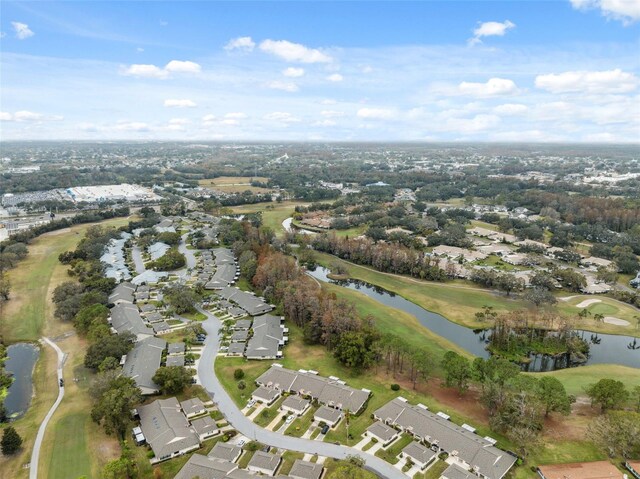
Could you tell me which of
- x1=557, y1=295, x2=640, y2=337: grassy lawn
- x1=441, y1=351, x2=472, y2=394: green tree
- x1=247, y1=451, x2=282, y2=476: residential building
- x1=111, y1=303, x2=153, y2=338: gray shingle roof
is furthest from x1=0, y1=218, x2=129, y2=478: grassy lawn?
x1=557, y1=295, x2=640, y2=337: grassy lawn

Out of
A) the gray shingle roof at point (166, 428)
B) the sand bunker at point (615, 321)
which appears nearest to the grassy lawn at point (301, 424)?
the gray shingle roof at point (166, 428)

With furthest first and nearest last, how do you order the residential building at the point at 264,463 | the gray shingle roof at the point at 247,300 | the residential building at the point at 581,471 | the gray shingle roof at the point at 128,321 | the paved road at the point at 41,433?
1. the gray shingle roof at the point at 247,300
2. the gray shingle roof at the point at 128,321
3. the paved road at the point at 41,433
4. the residential building at the point at 264,463
5. the residential building at the point at 581,471

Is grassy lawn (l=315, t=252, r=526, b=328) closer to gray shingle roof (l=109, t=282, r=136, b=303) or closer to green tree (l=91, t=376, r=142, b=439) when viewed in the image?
gray shingle roof (l=109, t=282, r=136, b=303)

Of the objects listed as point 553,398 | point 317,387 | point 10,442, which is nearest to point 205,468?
point 317,387

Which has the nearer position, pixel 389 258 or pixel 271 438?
pixel 271 438

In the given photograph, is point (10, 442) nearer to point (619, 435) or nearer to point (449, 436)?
point (449, 436)

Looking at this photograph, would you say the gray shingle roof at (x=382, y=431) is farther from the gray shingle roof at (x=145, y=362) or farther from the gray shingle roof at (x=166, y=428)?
the gray shingle roof at (x=145, y=362)

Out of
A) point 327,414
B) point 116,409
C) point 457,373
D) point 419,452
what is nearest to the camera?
point 419,452
